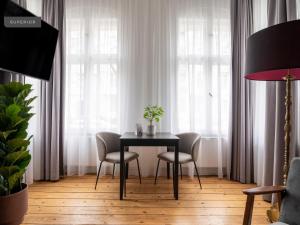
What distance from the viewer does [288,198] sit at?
4.63 feet

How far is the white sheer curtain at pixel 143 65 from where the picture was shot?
11.0 feet

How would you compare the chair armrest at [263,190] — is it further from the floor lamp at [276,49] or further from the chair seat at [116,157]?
the chair seat at [116,157]

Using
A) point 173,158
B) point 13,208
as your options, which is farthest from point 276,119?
point 13,208

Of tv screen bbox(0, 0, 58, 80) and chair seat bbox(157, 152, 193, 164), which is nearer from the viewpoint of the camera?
tv screen bbox(0, 0, 58, 80)

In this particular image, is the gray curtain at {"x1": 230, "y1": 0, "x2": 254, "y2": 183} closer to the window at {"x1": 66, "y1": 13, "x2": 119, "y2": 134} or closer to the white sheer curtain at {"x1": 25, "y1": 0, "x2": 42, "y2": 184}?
the window at {"x1": 66, "y1": 13, "x2": 119, "y2": 134}

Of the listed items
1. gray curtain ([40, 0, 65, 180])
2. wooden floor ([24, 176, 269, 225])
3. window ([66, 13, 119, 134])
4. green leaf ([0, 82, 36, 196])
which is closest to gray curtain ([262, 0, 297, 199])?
wooden floor ([24, 176, 269, 225])

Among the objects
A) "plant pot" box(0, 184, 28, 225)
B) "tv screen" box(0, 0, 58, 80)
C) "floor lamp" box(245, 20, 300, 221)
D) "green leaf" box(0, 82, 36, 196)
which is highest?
"tv screen" box(0, 0, 58, 80)

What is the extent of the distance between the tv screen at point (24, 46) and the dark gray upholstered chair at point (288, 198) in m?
2.39

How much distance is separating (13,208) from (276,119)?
2.75 meters

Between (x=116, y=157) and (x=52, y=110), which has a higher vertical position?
(x=52, y=110)

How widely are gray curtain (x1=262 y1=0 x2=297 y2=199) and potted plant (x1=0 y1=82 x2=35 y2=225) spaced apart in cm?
258

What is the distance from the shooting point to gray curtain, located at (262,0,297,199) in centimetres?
223

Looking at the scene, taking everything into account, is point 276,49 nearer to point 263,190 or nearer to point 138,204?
point 263,190

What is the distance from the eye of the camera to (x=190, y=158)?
2826 millimetres
